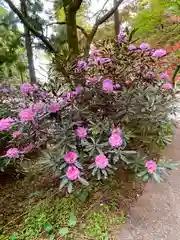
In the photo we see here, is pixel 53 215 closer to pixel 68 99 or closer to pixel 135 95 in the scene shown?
pixel 68 99

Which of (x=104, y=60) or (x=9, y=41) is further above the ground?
(x=9, y=41)

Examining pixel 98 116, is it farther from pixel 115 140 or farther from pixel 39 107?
pixel 39 107

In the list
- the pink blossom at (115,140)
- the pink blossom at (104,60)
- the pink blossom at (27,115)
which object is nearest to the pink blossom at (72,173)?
the pink blossom at (115,140)

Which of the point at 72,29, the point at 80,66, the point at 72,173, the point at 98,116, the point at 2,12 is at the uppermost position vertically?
the point at 2,12

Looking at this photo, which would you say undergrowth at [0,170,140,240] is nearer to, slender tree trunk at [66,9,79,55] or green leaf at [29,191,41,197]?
green leaf at [29,191,41,197]

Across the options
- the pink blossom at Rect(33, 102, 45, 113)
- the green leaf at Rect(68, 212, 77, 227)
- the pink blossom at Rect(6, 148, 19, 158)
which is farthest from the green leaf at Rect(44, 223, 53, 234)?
the pink blossom at Rect(33, 102, 45, 113)

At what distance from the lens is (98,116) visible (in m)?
1.64

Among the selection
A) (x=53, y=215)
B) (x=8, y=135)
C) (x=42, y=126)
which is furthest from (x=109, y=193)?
(x=8, y=135)

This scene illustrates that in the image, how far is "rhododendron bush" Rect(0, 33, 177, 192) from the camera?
145cm

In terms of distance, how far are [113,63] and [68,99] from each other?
0.49 meters

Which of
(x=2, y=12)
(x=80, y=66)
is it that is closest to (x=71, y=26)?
(x=80, y=66)

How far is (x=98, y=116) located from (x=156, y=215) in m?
0.90

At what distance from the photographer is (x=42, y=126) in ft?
5.01

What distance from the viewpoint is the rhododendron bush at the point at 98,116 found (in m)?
1.45
